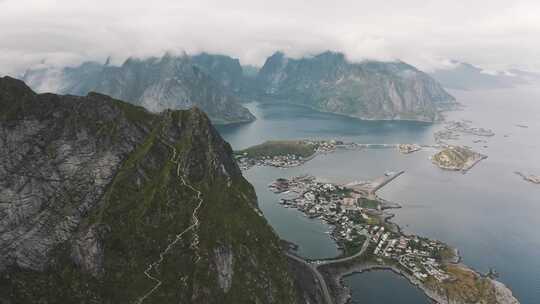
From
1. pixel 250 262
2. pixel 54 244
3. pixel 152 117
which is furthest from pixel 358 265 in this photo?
pixel 54 244

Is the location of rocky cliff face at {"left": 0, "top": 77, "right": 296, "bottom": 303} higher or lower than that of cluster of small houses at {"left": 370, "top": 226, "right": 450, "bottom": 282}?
higher

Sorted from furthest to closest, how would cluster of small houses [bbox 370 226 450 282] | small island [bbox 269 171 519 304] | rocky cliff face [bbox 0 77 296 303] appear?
cluster of small houses [bbox 370 226 450 282] → small island [bbox 269 171 519 304] → rocky cliff face [bbox 0 77 296 303]

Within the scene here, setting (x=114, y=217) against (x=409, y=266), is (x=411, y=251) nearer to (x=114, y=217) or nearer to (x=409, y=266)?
(x=409, y=266)

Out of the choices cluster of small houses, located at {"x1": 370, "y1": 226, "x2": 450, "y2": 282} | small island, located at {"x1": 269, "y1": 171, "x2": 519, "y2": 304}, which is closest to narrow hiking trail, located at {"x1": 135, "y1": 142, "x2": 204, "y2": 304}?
small island, located at {"x1": 269, "y1": 171, "x2": 519, "y2": 304}

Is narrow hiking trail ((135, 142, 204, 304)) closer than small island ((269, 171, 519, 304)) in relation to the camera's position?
Yes

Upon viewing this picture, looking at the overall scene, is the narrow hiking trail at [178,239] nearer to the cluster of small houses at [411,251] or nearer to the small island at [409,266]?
the small island at [409,266]

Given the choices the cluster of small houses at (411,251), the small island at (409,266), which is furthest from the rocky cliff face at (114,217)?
the cluster of small houses at (411,251)

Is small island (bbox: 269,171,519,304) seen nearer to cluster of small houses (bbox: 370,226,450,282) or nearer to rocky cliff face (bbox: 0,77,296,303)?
cluster of small houses (bbox: 370,226,450,282)
